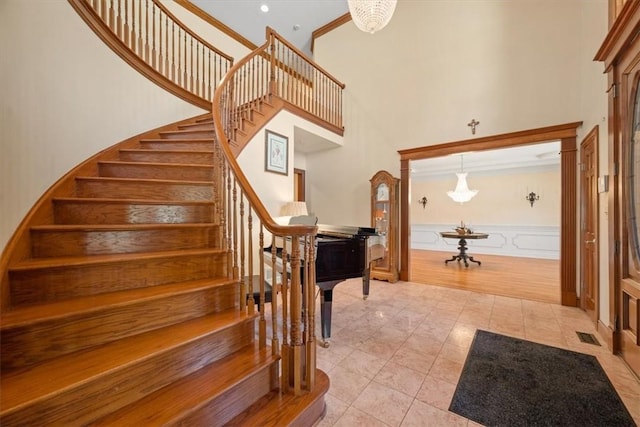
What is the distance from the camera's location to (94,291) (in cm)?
145

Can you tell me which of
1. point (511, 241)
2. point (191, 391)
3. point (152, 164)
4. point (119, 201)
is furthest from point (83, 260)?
point (511, 241)

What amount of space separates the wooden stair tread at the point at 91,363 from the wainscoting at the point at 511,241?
7.73 metres

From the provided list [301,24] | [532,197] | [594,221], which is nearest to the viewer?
[594,221]

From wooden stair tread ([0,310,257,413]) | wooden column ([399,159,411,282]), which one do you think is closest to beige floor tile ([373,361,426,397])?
wooden stair tread ([0,310,257,413])

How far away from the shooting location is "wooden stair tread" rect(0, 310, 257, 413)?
91cm

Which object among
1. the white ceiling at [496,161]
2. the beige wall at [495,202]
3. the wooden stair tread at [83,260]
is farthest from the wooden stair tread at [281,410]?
the beige wall at [495,202]

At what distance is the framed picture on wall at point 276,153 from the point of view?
12.0 feet

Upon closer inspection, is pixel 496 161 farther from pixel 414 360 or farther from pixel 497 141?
pixel 414 360

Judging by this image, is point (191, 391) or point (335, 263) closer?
point (191, 391)

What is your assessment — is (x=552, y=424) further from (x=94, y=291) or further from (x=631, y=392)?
(x=94, y=291)

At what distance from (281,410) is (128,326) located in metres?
0.91

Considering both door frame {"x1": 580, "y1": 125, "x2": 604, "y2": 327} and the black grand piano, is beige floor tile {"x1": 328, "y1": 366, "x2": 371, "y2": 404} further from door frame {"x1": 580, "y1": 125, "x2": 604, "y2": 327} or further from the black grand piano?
door frame {"x1": 580, "y1": 125, "x2": 604, "y2": 327}

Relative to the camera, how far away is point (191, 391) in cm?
117

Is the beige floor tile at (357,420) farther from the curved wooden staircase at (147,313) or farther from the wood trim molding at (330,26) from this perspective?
the wood trim molding at (330,26)
